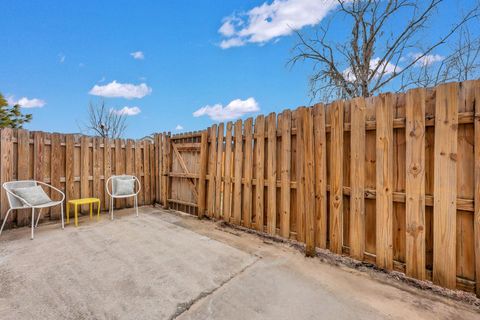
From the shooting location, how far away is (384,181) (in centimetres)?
218

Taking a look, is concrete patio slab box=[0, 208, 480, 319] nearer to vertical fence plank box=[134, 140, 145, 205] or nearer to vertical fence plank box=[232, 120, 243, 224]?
vertical fence plank box=[232, 120, 243, 224]

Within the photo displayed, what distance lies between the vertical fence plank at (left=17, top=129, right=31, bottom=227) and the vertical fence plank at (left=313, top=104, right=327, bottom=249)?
484cm

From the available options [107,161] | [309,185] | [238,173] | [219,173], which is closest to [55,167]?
[107,161]

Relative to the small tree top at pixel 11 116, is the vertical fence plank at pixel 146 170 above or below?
below

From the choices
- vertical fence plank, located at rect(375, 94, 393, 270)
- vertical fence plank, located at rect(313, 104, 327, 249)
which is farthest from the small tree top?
vertical fence plank, located at rect(375, 94, 393, 270)

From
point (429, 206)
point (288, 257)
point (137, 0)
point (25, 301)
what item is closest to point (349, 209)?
point (429, 206)

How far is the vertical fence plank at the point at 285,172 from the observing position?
9.75 ft

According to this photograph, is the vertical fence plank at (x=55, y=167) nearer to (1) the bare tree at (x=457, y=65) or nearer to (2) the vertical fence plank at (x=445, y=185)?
(2) the vertical fence plank at (x=445, y=185)

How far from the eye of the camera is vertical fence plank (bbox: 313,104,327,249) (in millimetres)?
2578

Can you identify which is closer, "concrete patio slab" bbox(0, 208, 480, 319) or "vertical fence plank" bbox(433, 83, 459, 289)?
"concrete patio slab" bbox(0, 208, 480, 319)

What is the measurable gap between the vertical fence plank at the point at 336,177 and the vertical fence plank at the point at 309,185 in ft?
0.72

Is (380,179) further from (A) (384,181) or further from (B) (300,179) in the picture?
(B) (300,179)

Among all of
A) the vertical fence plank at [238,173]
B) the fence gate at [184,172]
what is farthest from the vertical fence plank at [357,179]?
the fence gate at [184,172]

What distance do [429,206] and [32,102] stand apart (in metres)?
14.4
